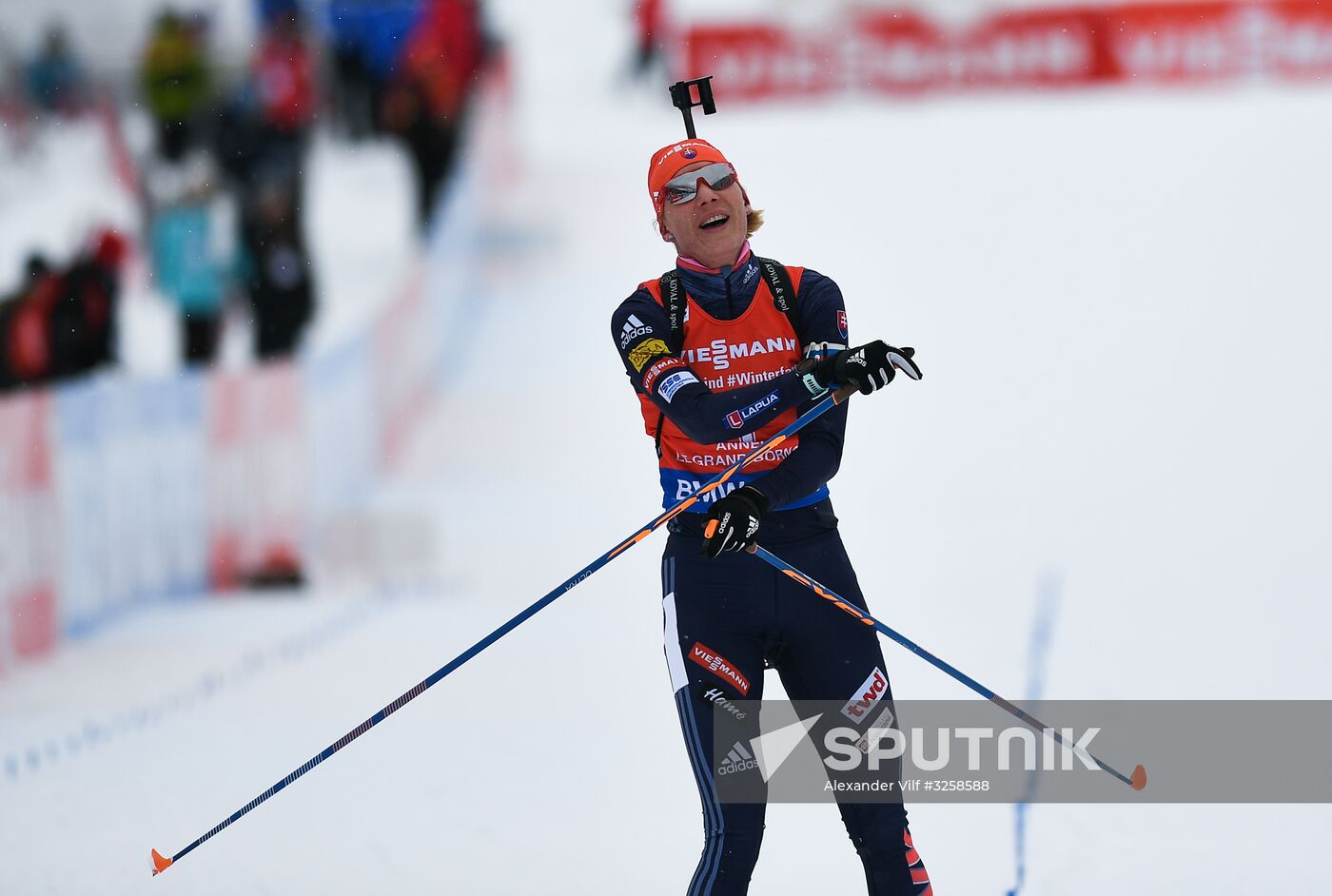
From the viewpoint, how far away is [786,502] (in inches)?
159

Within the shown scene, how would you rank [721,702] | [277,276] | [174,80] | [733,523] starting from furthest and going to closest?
[174,80] < [277,276] < [721,702] < [733,523]

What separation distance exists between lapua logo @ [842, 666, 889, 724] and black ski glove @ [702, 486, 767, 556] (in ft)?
1.59

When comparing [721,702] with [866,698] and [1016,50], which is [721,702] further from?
[1016,50]

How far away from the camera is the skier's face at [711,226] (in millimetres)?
4133

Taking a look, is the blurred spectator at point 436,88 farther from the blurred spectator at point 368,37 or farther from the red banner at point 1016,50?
the red banner at point 1016,50

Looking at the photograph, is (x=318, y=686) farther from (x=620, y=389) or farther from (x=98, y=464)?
(x=620, y=389)

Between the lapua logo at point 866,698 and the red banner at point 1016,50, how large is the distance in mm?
18412

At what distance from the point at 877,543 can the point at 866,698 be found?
21.4ft

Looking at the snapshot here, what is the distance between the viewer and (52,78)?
66.8ft

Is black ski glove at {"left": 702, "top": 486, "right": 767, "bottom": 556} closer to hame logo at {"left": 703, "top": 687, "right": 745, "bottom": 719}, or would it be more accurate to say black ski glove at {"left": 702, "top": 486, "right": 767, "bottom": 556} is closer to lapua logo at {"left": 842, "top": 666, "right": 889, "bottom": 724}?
hame logo at {"left": 703, "top": 687, "right": 745, "bottom": 719}

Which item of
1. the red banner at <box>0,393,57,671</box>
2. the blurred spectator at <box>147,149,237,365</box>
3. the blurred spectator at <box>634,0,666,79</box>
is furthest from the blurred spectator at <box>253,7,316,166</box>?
the red banner at <box>0,393,57,671</box>

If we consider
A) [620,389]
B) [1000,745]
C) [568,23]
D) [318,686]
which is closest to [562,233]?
[620,389]

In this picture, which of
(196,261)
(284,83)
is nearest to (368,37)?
(284,83)

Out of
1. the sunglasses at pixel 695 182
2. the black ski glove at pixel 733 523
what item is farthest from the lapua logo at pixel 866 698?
the sunglasses at pixel 695 182
